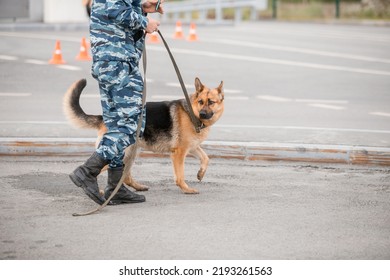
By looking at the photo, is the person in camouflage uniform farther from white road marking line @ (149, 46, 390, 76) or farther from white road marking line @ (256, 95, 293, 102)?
white road marking line @ (149, 46, 390, 76)

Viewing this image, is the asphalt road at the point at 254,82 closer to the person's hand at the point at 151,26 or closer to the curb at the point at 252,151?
the curb at the point at 252,151

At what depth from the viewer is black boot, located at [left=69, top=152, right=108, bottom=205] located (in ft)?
23.3

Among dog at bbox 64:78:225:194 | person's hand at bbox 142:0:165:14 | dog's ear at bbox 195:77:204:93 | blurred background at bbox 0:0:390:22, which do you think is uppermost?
person's hand at bbox 142:0:165:14

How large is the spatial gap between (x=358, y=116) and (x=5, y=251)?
23.3ft

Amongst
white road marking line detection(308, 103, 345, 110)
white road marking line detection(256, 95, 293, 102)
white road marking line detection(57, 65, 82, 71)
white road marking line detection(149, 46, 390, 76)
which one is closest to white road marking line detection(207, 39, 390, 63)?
white road marking line detection(149, 46, 390, 76)

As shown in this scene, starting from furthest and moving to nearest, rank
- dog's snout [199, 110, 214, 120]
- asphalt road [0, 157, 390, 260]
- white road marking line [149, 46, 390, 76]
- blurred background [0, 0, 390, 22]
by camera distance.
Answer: blurred background [0, 0, 390, 22]
white road marking line [149, 46, 390, 76]
dog's snout [199, 110, 214, 120]
asphalt road [0, 157, 390, 260]

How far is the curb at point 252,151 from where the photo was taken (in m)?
9.20

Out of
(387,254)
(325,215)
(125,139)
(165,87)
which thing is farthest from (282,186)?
(165,87)

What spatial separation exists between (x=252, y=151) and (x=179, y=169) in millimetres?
1650

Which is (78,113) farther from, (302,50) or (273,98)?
(302,50)

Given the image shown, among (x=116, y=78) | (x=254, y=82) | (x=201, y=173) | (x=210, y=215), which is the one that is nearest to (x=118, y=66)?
(x=116, y=78)

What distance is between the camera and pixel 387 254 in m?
5.88

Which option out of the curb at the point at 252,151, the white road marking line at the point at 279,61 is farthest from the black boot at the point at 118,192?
the white road marking line at the point at 279,61

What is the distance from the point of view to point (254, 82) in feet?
49.8
